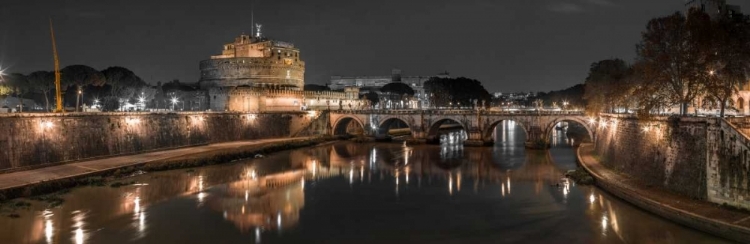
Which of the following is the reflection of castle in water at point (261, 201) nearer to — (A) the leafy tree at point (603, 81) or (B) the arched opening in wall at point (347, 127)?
(A) the leafy tree at point (603, 81)

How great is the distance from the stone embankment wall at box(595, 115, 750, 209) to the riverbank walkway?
0.37 metres

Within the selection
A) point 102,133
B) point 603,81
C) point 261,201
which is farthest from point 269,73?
point 261,201

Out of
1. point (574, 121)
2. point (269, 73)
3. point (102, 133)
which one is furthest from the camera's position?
point (269, 73)

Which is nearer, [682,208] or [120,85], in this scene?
[682,208]

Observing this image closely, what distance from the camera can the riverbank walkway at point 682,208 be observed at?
597 inches

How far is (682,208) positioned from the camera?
1731 centimetres

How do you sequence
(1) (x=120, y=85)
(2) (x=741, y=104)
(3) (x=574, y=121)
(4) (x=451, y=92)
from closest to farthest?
(2) (x=741, y=104)
(3) (x=574, y=121)
(1) (x=120, y=85)
(4) (x=451, y=92)

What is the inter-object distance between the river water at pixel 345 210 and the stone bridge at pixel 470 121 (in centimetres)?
1256

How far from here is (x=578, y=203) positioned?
2223 centimetres

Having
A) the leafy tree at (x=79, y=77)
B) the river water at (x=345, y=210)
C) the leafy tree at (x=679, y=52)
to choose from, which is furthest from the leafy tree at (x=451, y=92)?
the leafy tree at (x=679, y=52)

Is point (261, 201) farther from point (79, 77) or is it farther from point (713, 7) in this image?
point (713, 7)

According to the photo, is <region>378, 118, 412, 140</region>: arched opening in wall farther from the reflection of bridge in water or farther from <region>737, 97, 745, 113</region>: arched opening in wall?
<region>737, 97, 745, 113</region>: arched opening in wall

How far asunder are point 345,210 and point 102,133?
20.0 meters

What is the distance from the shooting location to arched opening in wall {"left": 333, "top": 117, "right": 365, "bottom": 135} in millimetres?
60369
